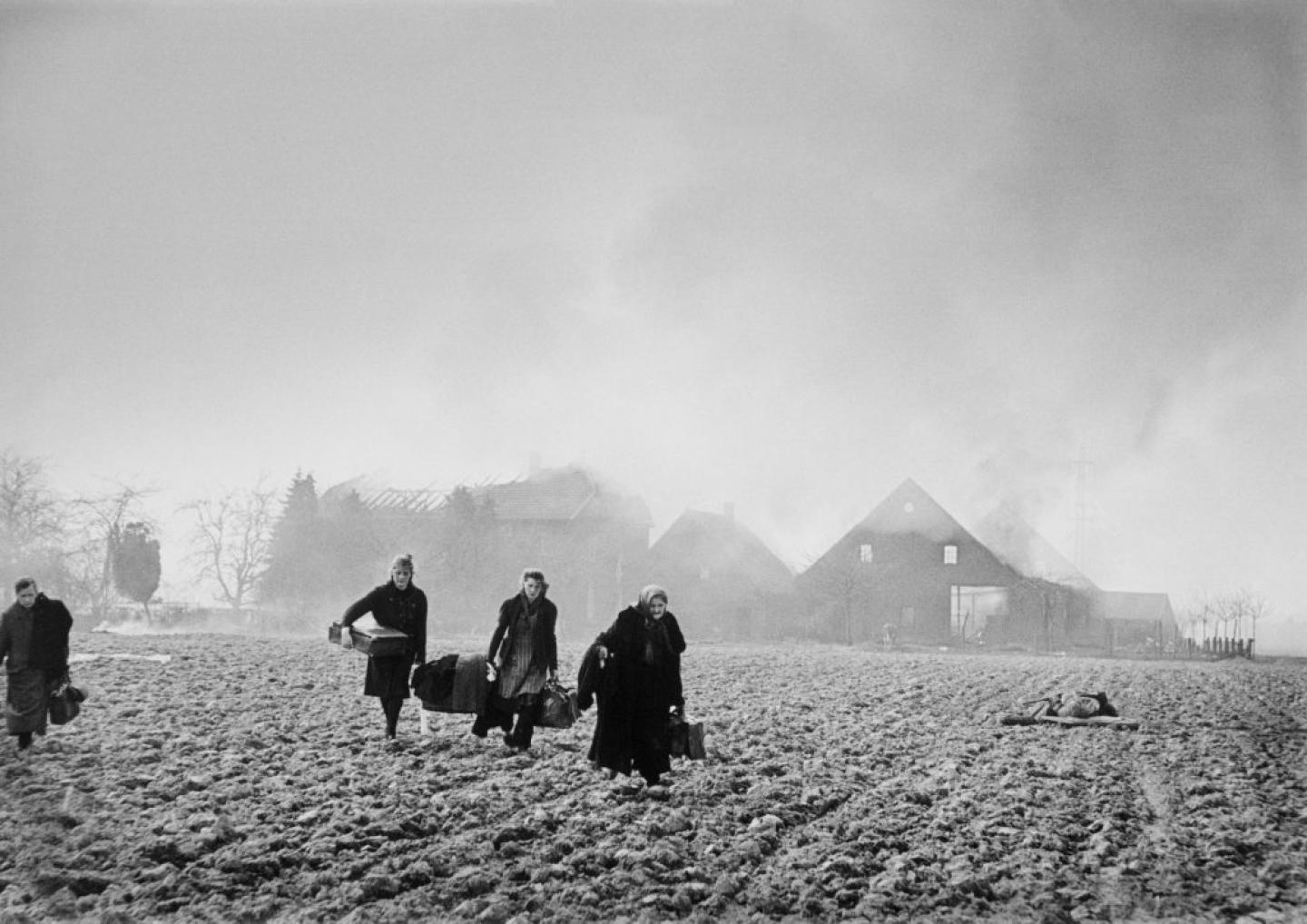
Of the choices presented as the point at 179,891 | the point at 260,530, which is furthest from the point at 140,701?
the point at 260,530

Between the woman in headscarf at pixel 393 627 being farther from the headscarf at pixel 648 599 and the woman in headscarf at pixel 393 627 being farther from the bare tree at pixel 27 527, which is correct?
the bare tree at pixel 27 527

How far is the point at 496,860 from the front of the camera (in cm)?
562

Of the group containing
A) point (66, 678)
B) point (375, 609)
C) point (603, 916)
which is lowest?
point (603, 916)

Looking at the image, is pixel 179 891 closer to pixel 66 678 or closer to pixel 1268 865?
pixel 66 678

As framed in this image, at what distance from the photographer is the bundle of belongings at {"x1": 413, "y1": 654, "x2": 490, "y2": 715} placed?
8.80m

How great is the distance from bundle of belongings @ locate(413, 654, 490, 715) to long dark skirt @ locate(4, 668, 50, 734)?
276 centimetres

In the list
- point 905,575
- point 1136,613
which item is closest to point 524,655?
point 905,575

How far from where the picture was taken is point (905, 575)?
40719mm

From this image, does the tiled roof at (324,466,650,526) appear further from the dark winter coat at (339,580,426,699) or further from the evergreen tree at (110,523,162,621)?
the dark winter coat at (339,580,426,699)

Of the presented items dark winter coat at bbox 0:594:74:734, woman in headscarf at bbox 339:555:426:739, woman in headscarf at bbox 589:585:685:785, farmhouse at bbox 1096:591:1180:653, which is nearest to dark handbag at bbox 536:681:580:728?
woman in headscarf at bbox 589:585:685:785

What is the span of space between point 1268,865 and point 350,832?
4732 mm

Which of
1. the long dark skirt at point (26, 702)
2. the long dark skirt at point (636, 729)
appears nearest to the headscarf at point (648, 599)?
the long dark skirt at point (636, 729)

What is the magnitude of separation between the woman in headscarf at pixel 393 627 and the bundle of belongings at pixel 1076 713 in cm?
637

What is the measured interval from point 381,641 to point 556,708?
152 centimetres
